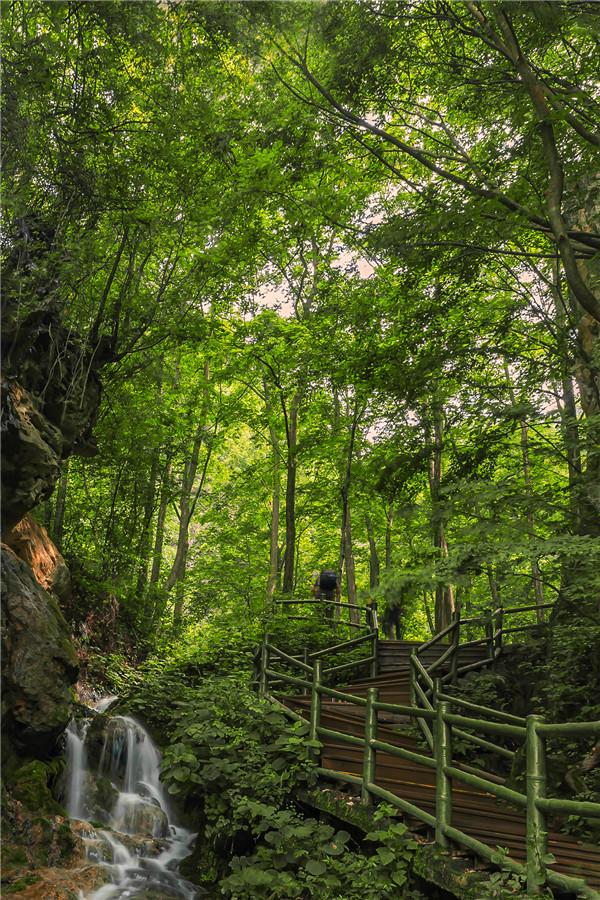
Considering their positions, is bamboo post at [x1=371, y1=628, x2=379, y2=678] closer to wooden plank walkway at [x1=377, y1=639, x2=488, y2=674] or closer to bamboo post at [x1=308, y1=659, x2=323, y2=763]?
wooden plank walkway at [x1=377, y1=639, x2=488, y2=674]

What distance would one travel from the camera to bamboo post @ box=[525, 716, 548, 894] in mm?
3107

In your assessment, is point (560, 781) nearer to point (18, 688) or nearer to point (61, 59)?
point (18, 688)

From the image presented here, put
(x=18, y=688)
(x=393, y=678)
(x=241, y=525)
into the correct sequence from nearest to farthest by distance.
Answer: (x=18, y=688) < (x=393, y=678) < (x=241, y=525)

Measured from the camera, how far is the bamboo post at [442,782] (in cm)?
418

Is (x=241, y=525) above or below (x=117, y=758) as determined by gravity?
above

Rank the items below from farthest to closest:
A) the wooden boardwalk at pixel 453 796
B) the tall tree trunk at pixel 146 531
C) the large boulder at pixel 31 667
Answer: the tall tree trunk at pixel 146 531 → the large boulder at pixel 31 667 → the wooden boardwalk at pixel 453 796

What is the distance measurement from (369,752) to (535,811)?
Result: 2.37m

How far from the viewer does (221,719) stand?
7.36 metres

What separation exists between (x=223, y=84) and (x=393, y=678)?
40.5 ft

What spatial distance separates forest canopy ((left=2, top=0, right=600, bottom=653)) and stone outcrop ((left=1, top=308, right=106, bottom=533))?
0.32 meters

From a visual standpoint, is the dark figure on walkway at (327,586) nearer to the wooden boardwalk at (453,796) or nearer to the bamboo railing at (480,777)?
the wooden boardwalk at (453,796)

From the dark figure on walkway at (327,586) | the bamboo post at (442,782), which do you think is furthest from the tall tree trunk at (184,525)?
the bamboo post at (442,782)

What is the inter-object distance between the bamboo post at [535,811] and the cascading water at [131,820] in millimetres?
4885

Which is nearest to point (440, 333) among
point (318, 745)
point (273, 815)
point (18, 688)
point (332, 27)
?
point (332, 27)
